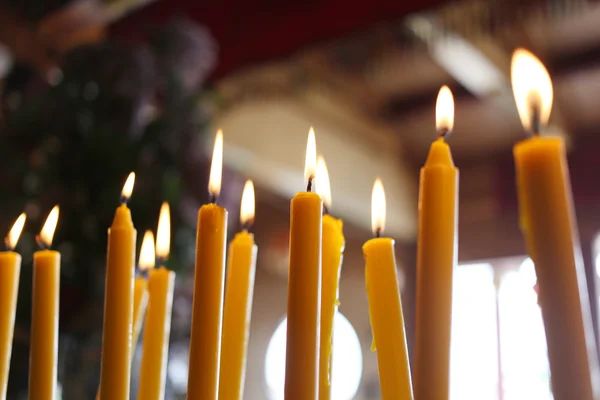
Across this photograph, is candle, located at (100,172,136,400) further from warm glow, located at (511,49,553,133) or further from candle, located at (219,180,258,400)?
warm glow, located at (511,49,553,133)

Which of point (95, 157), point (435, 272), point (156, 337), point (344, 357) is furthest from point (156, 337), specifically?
point (344, 357)

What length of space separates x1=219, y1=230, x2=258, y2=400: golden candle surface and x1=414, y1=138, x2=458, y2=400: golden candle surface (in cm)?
14

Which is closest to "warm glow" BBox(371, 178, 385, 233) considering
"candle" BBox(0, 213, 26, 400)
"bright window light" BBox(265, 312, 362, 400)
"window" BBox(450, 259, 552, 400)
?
"candle" BBox(0, 213, 26, 400)

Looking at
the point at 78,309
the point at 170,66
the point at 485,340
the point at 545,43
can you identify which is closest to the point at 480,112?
the point at 545,43

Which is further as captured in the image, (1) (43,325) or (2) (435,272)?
(1) (43,325)

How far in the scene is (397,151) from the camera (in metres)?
4.40

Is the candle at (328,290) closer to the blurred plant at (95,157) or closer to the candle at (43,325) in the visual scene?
the candle at (43,325)

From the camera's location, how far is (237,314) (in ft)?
1.28

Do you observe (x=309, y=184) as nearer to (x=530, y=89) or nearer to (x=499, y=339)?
(x=530, y=89)

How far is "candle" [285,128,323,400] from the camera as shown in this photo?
0.29 meters

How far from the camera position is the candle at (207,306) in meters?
0.32

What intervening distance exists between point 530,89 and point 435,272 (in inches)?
3.3

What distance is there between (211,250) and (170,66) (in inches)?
37.0

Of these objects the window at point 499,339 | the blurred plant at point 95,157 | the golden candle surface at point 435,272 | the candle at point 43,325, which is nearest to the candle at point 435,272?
the golden candle surface at point 435,272
